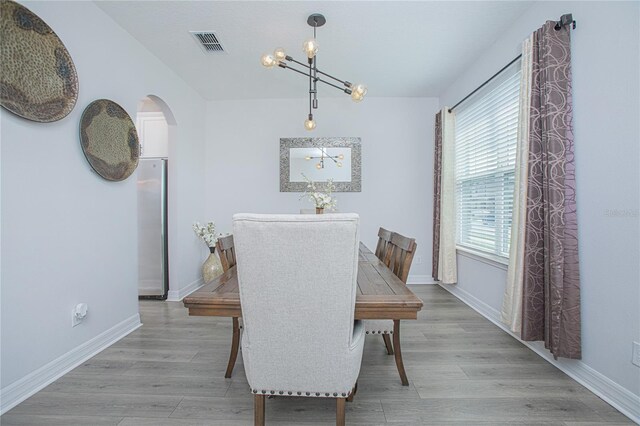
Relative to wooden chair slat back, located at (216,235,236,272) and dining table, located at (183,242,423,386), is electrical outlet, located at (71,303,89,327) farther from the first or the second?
dining table, located at (183,242,423,386)

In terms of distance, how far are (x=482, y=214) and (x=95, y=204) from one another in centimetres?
342

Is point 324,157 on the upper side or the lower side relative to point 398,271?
upper

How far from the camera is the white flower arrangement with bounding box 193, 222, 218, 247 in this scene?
12.3 ft

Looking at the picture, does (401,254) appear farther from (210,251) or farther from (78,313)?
(210,251)

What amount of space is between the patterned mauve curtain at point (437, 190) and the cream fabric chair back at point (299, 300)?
9.28 feet

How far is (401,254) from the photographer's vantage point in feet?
5.75

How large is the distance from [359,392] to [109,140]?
250 cm

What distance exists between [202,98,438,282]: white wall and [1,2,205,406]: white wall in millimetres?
1293

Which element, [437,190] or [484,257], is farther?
[437,190]

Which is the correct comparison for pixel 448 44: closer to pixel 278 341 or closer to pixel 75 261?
pixel 278 341

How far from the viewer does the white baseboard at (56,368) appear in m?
1.56

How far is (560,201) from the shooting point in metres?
1.78

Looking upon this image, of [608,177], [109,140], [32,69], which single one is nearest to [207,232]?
[109,140]

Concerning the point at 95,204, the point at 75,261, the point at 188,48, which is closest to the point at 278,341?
the point at 75,261
